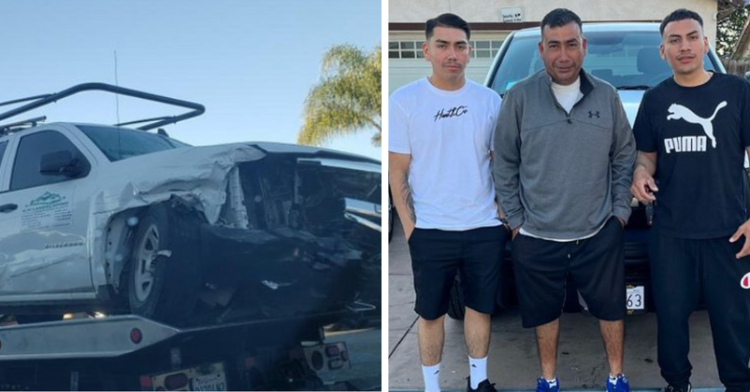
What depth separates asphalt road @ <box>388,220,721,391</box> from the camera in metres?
3.54

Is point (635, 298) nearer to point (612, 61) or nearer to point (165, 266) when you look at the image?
point (612, 61)

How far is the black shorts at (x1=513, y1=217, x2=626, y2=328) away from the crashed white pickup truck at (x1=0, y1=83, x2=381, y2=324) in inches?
38.7

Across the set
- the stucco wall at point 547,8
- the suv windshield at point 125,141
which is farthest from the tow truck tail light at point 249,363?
the stucco wall at point 547,8

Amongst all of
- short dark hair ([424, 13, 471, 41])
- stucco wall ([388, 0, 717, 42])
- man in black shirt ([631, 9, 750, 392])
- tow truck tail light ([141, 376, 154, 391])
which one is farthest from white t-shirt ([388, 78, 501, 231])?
stucco wall ([388, 0, 717, 42])

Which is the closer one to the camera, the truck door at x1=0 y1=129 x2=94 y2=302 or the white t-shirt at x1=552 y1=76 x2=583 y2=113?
the truck door at x1=0 y1=129 x2=94 y2=302

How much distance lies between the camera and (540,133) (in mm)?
2977

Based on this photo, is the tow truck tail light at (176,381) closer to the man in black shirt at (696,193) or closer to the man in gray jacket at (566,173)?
the man in gray jacket at (566,173)

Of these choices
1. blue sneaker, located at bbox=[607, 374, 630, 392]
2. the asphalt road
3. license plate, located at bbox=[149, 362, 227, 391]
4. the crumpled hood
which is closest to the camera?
the crumpled hood

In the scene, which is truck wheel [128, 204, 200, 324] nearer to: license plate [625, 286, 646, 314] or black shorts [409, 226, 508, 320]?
black shorts [409, 226, 508, 320]

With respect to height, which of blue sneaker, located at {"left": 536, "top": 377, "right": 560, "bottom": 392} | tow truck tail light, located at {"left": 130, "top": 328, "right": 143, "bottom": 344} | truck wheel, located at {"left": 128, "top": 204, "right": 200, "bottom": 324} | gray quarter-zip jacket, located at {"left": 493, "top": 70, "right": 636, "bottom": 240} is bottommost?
blue sneaker, located at {"left": 536, "top": 377, "right": 560, "bottom": 392}

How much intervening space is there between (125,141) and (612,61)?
10.3 ft

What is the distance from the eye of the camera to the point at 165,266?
7.59 ft

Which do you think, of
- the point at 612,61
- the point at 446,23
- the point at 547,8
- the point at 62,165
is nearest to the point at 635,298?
the point at 446,23

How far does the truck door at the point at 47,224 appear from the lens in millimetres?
2338
